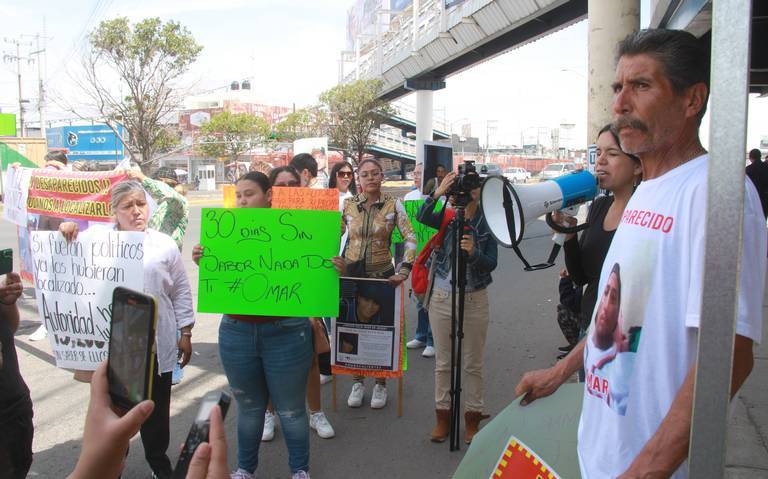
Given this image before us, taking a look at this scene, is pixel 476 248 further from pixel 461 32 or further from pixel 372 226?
pixel 461 32

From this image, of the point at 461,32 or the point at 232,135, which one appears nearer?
the point at 461,32

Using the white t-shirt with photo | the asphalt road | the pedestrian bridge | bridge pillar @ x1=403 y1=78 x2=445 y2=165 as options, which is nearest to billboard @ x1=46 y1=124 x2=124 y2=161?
the pedestrian bridge

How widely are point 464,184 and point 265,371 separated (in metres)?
1.56

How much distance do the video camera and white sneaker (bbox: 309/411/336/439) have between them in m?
1.81

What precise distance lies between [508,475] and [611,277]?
69cm

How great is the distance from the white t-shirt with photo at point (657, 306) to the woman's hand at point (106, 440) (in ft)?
3.35

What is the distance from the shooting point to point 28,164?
6141 mm

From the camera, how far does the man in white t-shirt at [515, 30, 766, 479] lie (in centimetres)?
122

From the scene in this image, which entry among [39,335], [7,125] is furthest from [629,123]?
[7,125]

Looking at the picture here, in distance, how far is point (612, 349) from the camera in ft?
4.72

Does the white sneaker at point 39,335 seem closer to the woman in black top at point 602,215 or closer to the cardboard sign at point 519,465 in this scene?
the woman in black top at point 602,215

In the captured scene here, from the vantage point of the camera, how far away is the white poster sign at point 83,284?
327 centimetres

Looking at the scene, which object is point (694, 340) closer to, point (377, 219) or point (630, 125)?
point (630, 125)

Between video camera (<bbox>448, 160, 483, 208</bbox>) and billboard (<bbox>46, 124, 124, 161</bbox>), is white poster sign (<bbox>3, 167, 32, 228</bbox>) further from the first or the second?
billboard (<bbox>46, 124, 124, 161</bbox>)
